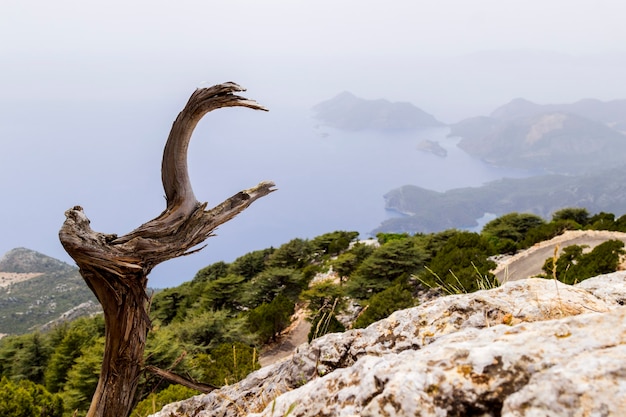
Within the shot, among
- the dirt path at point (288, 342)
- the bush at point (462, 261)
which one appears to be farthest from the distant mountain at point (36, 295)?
the bush at point (462, 261)

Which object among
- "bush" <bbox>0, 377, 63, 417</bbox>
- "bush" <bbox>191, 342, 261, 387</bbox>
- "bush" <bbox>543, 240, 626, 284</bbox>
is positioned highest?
"bush" <bbox>0, 377, 63, 417</bbox>

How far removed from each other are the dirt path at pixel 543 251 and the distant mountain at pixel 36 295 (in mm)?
59847

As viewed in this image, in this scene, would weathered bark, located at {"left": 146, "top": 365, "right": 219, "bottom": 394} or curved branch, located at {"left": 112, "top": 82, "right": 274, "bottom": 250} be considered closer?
curved branch, located at {"left": 112, "top": 82, "right": 274, "bottom": 250}

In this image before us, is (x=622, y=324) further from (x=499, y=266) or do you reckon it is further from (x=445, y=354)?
(x=499, y=266)

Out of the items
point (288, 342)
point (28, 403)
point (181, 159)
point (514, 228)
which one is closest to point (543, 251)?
point (514, 228)

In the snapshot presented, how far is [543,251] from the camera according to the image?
2050cm

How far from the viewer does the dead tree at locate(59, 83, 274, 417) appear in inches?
135

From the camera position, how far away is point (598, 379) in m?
1.31

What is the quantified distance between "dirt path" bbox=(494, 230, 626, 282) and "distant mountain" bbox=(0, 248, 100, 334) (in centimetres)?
5985

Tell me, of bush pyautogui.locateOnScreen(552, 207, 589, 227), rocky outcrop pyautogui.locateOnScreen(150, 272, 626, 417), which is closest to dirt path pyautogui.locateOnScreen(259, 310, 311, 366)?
rocky outcrop pyautogui.locateOnScreen(150, 272, 626, 417)

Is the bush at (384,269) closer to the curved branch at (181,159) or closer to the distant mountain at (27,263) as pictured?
the curved branch at (181,159)

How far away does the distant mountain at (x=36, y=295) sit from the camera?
225 feet

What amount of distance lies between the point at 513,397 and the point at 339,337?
210 centimetres

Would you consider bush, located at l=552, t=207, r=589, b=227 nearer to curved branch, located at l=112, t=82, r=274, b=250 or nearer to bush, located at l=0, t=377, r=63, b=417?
bush, located at l=0, t=377, r=63, b=417
